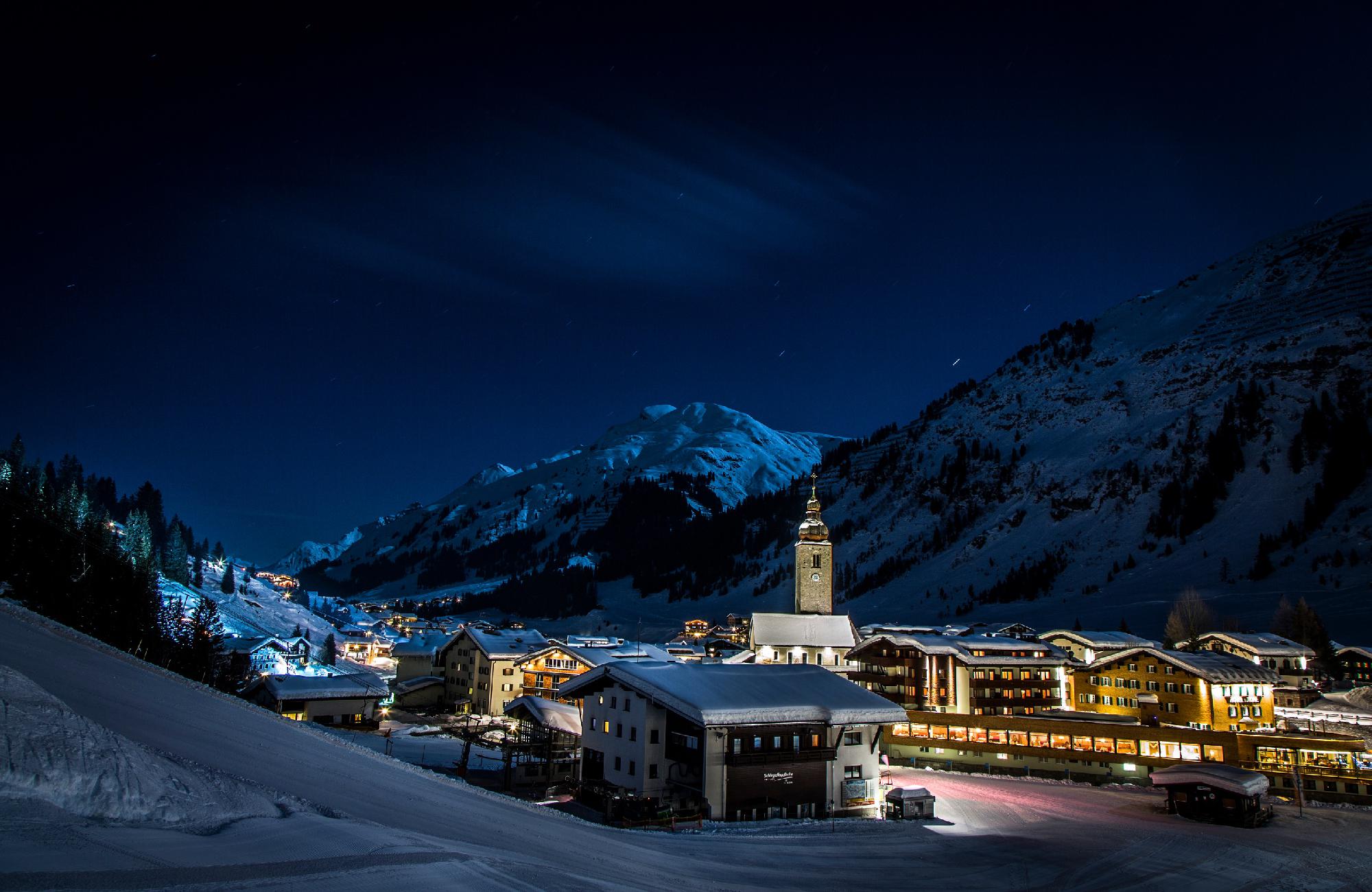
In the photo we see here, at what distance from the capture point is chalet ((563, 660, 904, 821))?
36.6 metres

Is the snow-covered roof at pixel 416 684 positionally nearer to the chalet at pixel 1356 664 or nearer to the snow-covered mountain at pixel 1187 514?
the snow-covered mountain at pixel 1187 514

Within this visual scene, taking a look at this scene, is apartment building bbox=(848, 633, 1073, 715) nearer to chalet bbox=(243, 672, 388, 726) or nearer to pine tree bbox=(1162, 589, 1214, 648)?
pine tree bbox=(1162, 589, 1214, 648)

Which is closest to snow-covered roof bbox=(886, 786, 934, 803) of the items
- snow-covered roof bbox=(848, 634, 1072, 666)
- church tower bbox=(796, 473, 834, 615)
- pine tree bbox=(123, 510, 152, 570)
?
snow-covered roof bbox=(848, 634, 1072, 666)

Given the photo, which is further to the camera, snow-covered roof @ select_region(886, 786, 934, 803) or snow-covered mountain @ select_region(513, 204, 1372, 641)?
snow-covered mountain @ select_region(513, 204, 1372, 641)

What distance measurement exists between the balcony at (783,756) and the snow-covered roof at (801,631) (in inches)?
1876

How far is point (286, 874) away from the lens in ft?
29.0

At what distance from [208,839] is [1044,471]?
201 metres

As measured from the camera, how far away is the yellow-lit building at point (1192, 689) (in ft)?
211

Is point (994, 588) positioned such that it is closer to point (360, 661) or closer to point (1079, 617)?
point (1079, 617)

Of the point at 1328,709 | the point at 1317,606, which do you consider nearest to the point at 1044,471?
the point at 1317,606

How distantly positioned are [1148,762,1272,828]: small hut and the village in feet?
0.34

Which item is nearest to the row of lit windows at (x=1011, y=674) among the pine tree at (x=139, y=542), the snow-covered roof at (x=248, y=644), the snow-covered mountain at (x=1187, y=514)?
the snow-covered mountain at (x=1187, y=514)

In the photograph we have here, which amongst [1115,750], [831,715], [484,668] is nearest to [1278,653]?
[1115,750]

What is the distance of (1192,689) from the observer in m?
65.8
